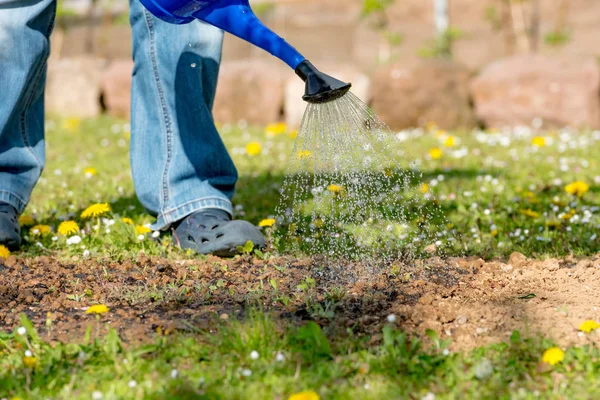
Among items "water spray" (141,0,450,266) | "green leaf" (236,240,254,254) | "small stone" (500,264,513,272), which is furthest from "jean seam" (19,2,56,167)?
"small stone" (500,264,513,272)

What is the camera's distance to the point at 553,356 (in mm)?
1636

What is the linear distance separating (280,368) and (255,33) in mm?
931

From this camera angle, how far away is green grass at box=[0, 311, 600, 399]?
159 centimetres

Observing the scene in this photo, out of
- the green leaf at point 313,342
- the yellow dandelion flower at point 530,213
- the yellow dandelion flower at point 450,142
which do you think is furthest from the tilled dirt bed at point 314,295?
the yellow dandelion flower at point 450,142

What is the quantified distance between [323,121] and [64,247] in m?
1.19

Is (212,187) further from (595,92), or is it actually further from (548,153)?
(595,92)

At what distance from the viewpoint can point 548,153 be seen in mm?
5062

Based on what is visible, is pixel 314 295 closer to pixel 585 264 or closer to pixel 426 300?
pixel 426 300

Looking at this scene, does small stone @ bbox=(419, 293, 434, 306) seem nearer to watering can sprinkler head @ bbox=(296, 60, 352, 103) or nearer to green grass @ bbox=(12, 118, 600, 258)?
green grass @ bbox=(12, 118, 600, 258)

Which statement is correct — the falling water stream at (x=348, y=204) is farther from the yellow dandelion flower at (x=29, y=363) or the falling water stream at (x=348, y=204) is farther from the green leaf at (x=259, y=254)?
the yellow dandelion flower at (x=29, y=363)

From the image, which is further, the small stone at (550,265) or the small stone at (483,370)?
the small stone at (550,265)

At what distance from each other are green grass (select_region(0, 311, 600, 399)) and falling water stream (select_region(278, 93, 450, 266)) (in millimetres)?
561

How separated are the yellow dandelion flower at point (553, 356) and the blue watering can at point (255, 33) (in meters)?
0.87

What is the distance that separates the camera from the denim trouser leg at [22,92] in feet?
8.77
